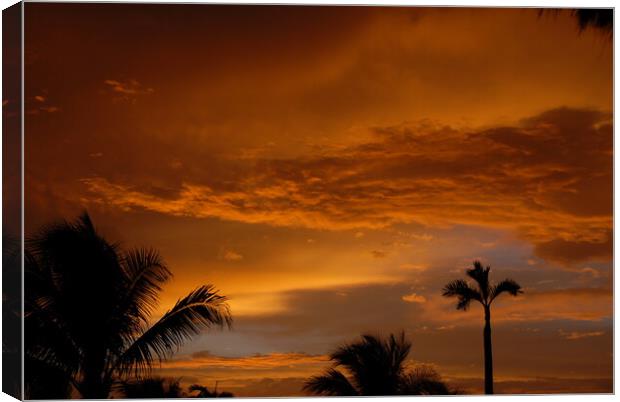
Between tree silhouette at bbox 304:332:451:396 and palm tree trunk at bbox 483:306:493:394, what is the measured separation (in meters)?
0.43

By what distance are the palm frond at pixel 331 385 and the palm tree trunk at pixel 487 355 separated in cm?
134

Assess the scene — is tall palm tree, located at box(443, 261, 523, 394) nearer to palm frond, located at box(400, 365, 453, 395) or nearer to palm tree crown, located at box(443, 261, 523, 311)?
palm tree crown, located at box(443, 261, 523, 311)

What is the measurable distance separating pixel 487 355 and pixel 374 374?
119 centimetres

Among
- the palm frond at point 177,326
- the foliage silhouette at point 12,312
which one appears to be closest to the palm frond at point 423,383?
the palm frond at point 177,326

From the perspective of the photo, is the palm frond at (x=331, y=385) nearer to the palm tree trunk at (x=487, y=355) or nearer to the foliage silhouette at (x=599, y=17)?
the palm tree trunk at (x=487, y=355)

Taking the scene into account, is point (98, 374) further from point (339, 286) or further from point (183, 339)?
point (339, 286)

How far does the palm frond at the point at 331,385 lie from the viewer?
13.0 meters

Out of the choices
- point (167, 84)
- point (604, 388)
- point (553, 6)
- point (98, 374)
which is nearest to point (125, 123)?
point (167, 84)

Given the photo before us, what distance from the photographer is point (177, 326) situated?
42.2ft

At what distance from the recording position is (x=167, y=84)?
13031 mm

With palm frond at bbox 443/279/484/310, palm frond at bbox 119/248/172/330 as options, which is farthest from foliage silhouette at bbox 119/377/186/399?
palm frond at bbox 443/279/484/310

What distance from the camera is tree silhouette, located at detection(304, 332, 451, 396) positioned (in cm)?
1294

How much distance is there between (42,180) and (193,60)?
190cm

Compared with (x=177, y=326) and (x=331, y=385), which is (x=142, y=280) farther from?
(x=331, y=385)
